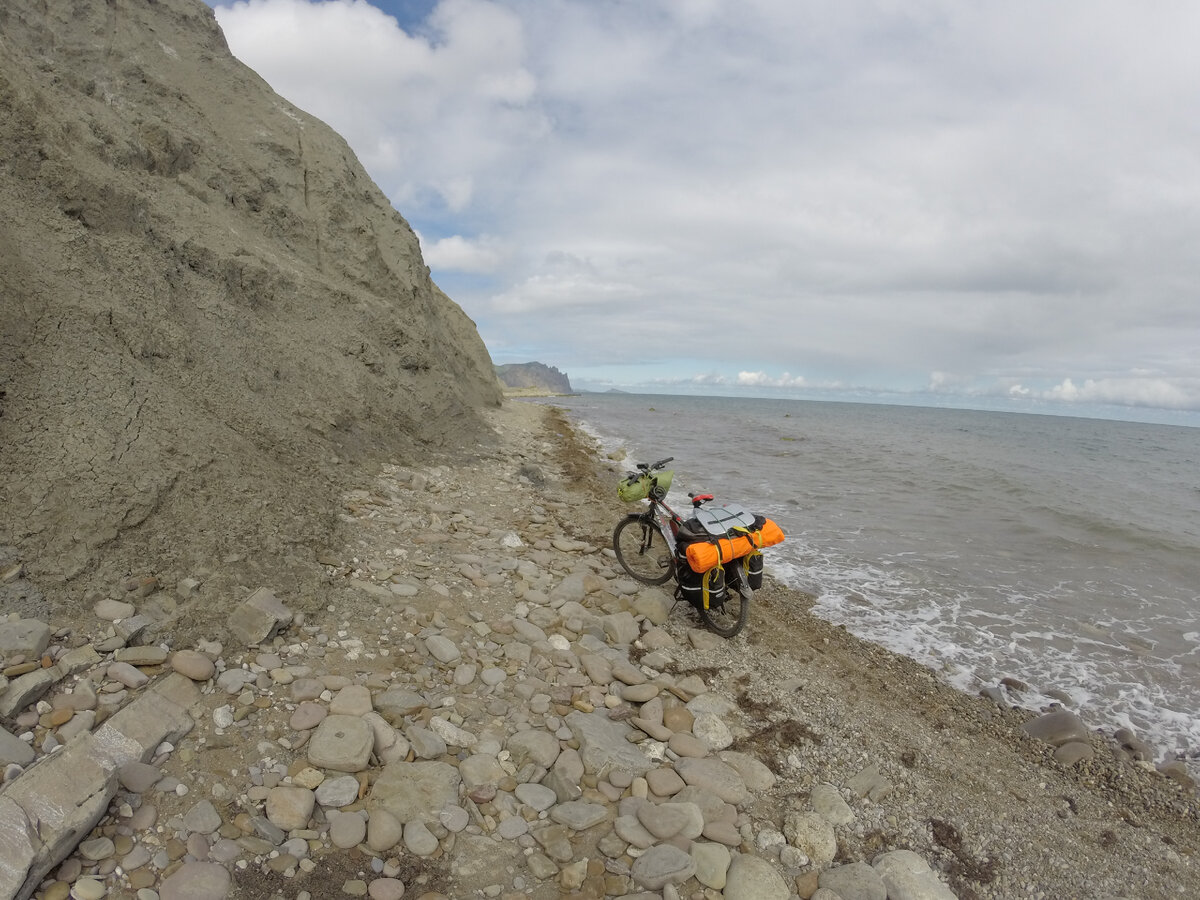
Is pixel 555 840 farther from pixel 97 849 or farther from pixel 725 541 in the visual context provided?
pixel 725 541

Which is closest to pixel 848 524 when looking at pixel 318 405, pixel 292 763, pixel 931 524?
pixel 931 524

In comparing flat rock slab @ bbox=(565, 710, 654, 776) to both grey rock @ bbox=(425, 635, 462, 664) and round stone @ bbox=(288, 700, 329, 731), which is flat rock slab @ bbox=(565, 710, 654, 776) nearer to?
grey rock @ bbox=(425, 635, 462, 664)

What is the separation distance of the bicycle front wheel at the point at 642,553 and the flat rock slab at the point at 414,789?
401 cm

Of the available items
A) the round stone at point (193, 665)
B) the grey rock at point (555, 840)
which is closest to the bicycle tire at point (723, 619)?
the grey rock at point (555, 840)

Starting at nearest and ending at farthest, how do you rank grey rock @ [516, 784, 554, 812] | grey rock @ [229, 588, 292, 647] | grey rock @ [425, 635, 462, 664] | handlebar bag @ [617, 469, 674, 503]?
grey rock @ [516, 784, 554, 812] < grey rock @ [229, 588, 292, 647] < grey rock @ [425, 635, 462, 664] < handlebar bag @ [617, 469, 674, 503]

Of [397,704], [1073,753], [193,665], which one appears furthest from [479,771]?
[1073,753]

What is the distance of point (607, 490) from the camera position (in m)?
14.8

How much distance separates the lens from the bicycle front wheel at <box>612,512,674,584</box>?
8039 millimetres

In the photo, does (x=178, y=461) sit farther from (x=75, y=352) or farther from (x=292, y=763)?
(x=292, y=763)

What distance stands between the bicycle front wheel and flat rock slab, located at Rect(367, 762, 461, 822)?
4.01m

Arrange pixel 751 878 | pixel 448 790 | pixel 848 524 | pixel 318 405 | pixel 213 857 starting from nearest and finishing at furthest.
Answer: pixel 213 857, pixel 751 878, pixel 448 790, pixel 318 405, pixel 848 524

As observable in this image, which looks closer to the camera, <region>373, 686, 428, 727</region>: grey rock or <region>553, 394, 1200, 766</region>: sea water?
<region>373, 686, 428, 727</region>: grey rock

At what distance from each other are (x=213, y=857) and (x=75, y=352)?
5291 mm

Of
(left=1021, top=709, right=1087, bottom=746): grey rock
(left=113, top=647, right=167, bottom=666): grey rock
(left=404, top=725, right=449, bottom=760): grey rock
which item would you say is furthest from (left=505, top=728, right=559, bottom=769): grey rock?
(left=1021, top=709, right=1087, bottom=746): grey rock
